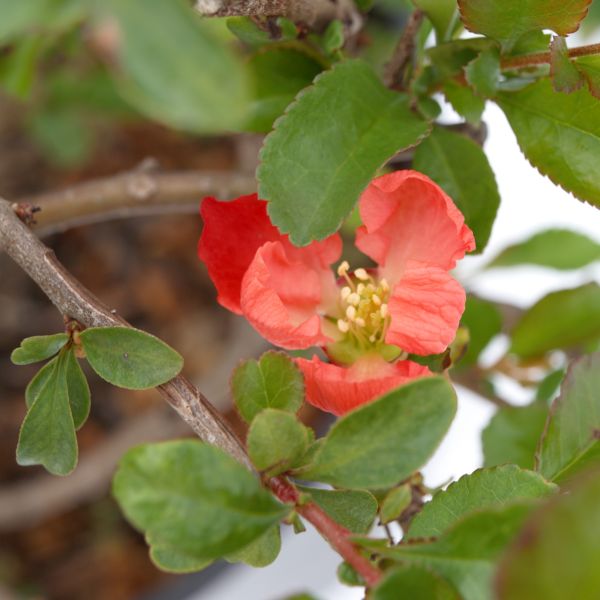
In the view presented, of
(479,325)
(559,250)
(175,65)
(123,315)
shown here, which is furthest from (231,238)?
(123,315)

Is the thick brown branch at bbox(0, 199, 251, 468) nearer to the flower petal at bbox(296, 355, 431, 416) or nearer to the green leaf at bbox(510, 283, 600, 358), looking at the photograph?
the flower petal at bbox(296, 355, 431, 416)

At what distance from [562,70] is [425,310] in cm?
16

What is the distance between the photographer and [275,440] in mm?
439

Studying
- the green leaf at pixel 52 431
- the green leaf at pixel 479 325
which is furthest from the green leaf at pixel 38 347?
the green leaf at pixel 479 325

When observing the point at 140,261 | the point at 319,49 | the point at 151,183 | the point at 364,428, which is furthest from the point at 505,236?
the point at 364,428

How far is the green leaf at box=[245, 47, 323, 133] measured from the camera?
60cm

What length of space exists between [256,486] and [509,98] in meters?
0.32

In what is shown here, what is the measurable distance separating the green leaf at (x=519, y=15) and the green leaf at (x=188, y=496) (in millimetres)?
302

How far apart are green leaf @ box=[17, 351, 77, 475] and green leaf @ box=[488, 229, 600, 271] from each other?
714mm

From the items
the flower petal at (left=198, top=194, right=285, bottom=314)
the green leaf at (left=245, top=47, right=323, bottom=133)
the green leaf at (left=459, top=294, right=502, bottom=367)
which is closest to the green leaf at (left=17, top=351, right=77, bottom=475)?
the flower petal at (left=198, top=194, right=285, bottom=314)

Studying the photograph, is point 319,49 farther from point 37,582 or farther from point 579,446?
point 37,582

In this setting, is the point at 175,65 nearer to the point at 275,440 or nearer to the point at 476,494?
the point at 275,440

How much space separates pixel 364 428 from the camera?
0.42m

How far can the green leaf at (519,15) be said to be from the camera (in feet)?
1.65
